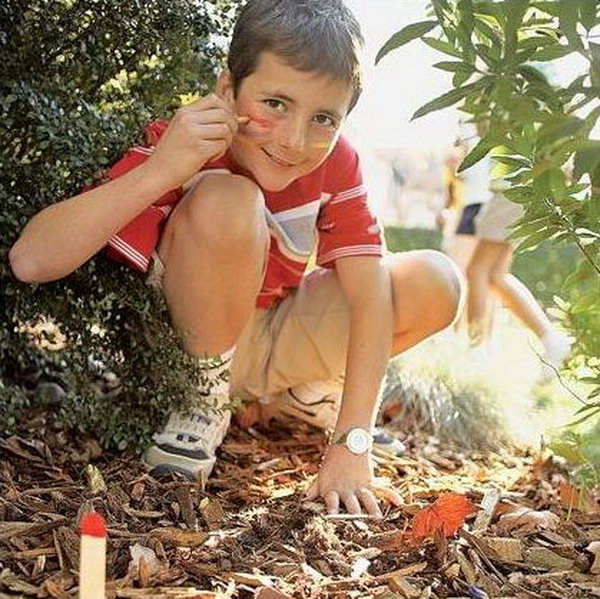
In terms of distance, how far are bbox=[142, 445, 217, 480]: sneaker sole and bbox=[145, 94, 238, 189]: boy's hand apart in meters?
0.53

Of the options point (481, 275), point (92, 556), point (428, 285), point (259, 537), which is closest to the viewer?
point (92, 556)

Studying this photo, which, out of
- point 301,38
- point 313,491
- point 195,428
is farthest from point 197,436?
point 301,38

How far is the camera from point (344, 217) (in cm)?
231

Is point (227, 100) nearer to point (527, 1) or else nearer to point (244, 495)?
point (244, 495)

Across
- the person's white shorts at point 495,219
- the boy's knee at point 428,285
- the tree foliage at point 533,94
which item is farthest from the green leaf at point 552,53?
the person's white shorts at point 495,219

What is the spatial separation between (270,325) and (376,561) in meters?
0.92

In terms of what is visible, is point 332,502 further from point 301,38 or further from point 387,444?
point 301,38

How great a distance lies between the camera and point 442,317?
7.85 ft

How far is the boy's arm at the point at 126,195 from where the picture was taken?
1.88 m

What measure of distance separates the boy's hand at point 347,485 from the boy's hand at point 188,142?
→ 2.00 feet

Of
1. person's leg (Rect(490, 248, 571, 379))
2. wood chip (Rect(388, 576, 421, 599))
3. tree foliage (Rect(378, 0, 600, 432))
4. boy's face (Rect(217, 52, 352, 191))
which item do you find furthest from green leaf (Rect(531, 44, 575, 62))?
person's leg (Rect(490, 248, 571, 379))

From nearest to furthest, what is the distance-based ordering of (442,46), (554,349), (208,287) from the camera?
(442,46)
(208,287)
(554,349)

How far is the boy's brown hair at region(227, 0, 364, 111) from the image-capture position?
196cm

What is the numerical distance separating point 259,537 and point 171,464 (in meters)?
0.36
